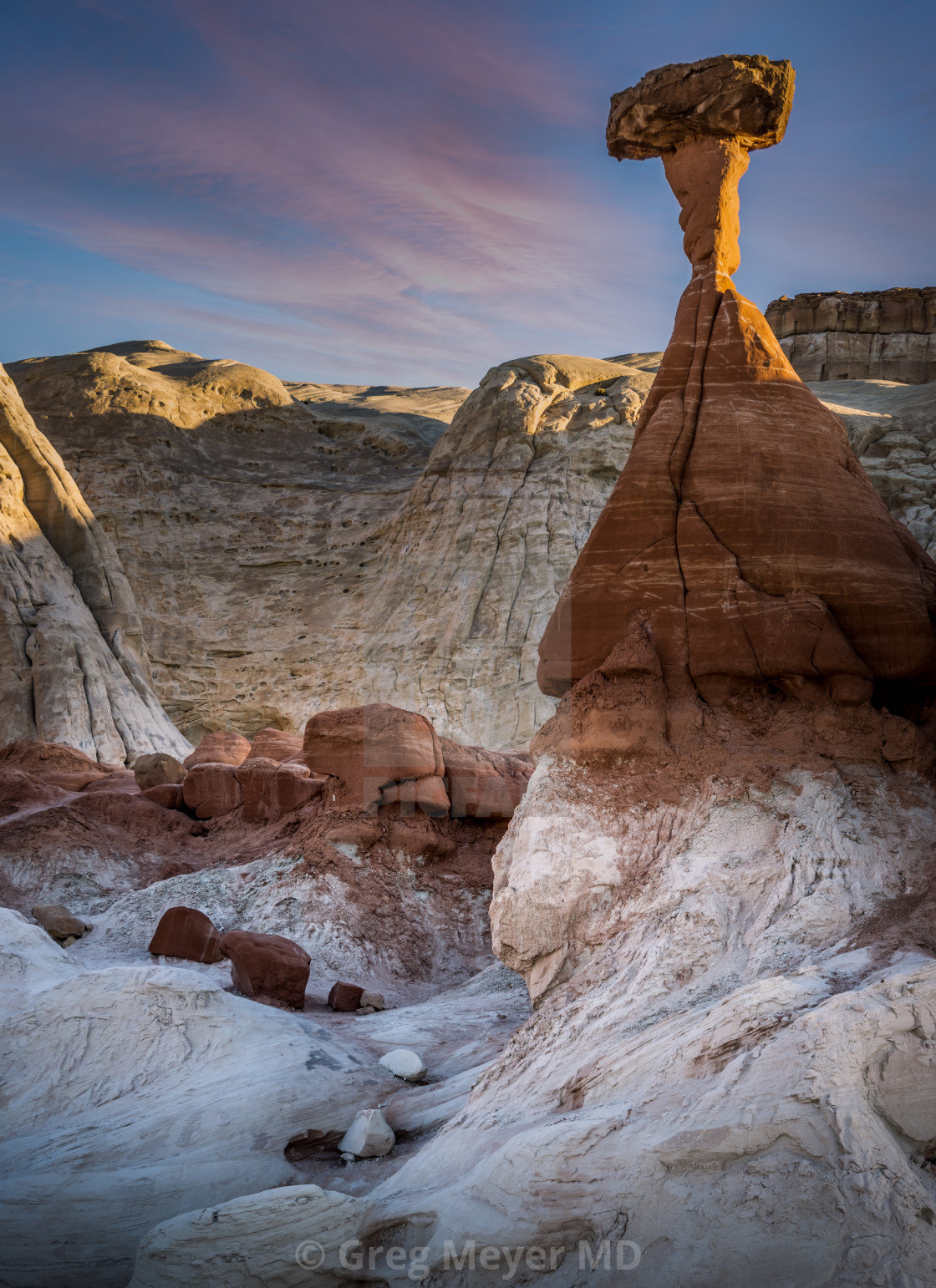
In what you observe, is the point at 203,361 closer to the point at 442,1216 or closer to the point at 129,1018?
the point at 129,1018

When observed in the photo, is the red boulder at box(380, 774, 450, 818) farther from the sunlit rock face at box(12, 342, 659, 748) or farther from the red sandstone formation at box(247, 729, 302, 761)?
the sunlit rock face at box(12, 342, 659, 748)

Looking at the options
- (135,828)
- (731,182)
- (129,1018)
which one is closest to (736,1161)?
(129,1018)

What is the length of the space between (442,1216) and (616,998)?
1874 millimetres

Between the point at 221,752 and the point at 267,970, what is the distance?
954 cm

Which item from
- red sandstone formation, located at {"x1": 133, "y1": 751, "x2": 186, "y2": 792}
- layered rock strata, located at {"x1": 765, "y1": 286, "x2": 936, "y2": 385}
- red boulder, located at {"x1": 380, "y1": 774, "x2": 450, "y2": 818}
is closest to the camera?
red boulder, located at {"x1": 380, "y1": 774, "x2": 450, "y2": 818}

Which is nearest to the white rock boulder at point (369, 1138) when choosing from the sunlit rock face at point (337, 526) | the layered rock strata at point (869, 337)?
the sunlit rock face at point (337, 526)

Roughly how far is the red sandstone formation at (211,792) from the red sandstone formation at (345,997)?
6551 mm

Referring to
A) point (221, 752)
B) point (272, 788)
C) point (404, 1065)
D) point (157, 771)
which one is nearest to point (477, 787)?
point (272, 788)

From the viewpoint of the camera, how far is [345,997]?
36.7 feet

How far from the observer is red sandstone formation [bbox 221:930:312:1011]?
10.5 meters

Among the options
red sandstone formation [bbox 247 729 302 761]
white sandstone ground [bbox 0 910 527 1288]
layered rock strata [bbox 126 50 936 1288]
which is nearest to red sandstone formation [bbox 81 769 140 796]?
red sandstone formation [bbox 247 729 302 761]

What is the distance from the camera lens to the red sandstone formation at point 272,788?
52.5ft

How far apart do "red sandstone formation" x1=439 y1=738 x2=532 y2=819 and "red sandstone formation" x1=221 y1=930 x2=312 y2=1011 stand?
4840 millimetres

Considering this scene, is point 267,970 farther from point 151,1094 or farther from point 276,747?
point 276,747
